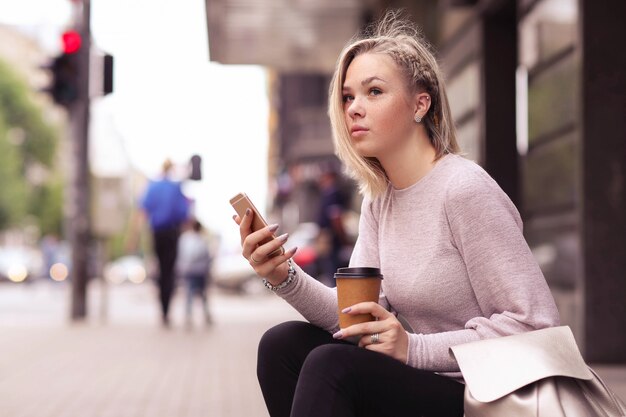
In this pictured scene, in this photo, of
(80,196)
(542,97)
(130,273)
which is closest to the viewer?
(542,97)

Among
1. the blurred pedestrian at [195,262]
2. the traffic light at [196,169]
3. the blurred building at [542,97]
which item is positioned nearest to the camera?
the traffic light at [196,169]

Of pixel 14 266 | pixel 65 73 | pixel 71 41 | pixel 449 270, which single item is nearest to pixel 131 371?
pixel 449 270

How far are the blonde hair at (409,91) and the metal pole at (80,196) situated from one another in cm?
1083

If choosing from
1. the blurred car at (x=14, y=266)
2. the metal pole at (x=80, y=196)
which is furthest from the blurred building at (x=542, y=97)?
the blurred car at (x=14, y=266)

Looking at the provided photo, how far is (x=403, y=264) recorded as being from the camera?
277cm

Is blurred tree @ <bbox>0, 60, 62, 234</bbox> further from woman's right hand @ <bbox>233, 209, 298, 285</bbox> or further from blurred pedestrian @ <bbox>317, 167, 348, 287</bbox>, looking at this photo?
woman's right hand @ <bbox>233, 209, 298, 285</bbox>

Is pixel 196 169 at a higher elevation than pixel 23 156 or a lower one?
lower

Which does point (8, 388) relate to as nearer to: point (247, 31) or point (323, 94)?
point (247, 31)

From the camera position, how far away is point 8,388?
21.3 feet

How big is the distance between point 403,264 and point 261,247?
1.30 ft

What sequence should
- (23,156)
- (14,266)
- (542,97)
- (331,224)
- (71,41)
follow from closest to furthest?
(542,97) → (331,224) → (71,41) → (14,266) → (23,156)

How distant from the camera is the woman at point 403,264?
97.6 inches

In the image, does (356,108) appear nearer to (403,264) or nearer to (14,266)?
(403,264)

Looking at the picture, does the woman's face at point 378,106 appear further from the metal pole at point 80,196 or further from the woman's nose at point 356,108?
the metal pole at point 80,196
